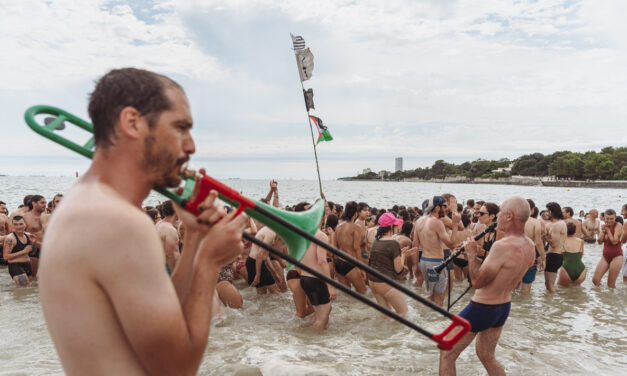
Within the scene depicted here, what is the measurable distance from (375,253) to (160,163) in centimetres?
680

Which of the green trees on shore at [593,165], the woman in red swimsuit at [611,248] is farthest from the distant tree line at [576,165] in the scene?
the woman in red swimsuit at [611,248]

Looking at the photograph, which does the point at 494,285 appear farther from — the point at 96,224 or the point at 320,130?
the point at 320,130

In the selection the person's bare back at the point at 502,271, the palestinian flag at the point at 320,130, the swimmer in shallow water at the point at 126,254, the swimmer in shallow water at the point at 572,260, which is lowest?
the swimmer in shallow water at the point at 572,260

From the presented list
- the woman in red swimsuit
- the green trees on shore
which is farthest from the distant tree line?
the woman in red swimsuit

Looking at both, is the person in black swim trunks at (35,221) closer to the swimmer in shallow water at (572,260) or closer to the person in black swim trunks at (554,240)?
the person in black swim trunks at (554,240)

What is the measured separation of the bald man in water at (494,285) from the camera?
4.56 metres

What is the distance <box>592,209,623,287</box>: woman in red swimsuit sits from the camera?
34.6ft

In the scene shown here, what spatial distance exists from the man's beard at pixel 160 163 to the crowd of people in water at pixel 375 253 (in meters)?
4.14

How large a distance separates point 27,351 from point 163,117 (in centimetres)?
715

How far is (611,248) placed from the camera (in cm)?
1084

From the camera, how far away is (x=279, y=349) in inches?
263

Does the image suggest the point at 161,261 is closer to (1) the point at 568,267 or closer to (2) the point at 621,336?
(2) the point at 621,336

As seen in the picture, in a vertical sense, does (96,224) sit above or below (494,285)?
above

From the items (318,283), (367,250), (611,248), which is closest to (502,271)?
(318,283)
